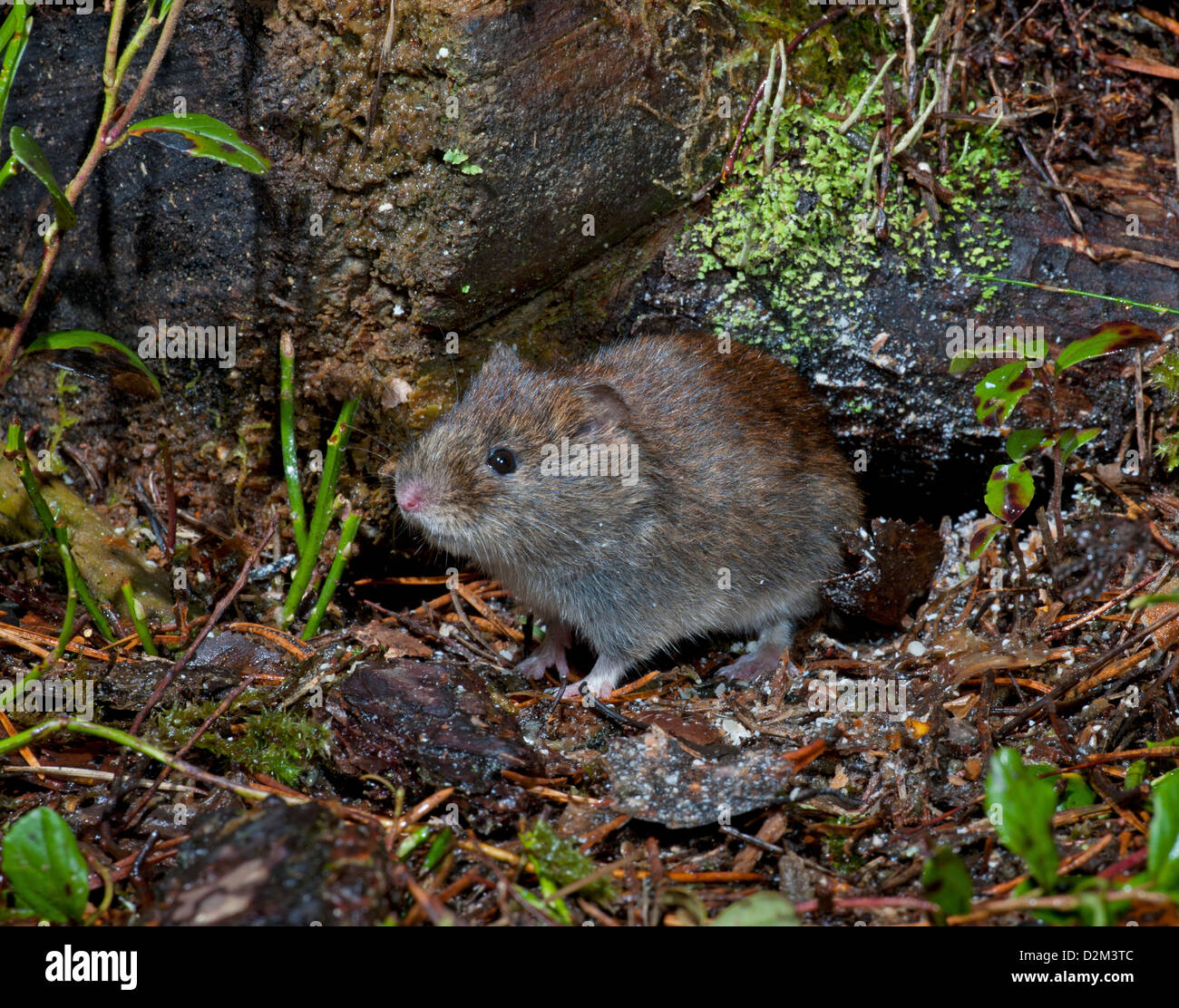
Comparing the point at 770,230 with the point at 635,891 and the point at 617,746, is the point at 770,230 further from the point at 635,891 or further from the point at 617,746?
the point at 635,891

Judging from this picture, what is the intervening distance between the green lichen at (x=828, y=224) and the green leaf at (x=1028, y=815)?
291 cm

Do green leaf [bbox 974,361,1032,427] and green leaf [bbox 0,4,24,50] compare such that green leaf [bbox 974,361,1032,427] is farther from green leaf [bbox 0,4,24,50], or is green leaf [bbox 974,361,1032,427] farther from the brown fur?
green leaf [bbox 0,4,24,50]

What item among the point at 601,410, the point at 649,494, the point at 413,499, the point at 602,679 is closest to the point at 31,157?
the point at 413,499

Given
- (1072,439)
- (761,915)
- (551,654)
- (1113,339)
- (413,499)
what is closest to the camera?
(761,915)

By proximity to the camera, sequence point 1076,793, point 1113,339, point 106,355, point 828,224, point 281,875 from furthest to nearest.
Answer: point 828,224
point 106,355
point 1113,339
point 1076,793
point 281,875

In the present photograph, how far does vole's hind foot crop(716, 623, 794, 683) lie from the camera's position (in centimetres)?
493

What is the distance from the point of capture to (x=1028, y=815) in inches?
94.8

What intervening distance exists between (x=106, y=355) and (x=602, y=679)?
2517 mm

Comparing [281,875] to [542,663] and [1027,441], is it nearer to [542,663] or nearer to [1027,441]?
[542,663]

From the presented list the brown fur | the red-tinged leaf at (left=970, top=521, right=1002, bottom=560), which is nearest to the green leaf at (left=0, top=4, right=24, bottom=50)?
the brown fur

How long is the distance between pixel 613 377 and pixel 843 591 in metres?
1.51

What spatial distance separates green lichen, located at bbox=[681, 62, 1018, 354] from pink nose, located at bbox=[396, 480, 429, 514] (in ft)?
5.86

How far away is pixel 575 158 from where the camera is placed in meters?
4.56

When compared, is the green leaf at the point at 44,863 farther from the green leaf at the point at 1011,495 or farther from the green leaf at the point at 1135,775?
the green leaf at the point at 1011,495
